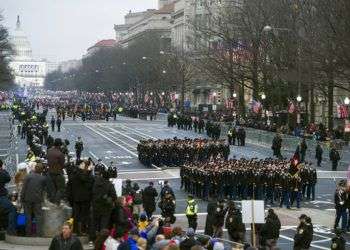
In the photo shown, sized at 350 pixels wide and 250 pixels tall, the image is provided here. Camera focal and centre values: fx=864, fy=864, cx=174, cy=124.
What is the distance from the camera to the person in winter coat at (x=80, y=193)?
16.3 m

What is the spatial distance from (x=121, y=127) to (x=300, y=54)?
1344 inches

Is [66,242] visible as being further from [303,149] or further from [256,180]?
[303,149]

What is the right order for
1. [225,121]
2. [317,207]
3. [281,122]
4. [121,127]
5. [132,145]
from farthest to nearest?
[121,127] → [225,121] → [281,122] → [132,145] → [317,207]

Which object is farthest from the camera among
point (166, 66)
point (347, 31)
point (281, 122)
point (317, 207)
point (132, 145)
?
point (166, 66)

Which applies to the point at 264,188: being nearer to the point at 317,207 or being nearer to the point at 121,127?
the point at 317,207

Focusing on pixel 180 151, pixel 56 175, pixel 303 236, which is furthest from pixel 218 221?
pixel 180 151

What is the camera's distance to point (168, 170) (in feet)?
137

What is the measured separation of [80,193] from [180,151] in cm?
2647

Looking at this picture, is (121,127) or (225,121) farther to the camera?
(121,127)

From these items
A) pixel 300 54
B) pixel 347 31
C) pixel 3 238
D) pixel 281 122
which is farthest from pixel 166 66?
pixel 3 238

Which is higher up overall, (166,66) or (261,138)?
(166,66)

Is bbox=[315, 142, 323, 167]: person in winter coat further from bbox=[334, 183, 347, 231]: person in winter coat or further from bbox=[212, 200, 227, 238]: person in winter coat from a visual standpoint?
bbox=[212, 200, 227, 238]: person in winter coat

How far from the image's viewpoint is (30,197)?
52.2ft

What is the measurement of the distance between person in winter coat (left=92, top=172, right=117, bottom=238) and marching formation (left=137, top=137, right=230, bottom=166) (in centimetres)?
2592
